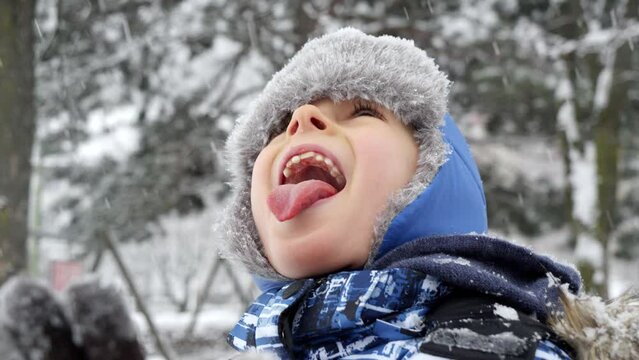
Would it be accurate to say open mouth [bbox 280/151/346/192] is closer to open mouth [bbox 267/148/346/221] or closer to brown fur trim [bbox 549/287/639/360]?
open mouth [bbox 267/148/346/221]

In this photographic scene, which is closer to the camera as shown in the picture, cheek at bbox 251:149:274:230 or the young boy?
the young boy

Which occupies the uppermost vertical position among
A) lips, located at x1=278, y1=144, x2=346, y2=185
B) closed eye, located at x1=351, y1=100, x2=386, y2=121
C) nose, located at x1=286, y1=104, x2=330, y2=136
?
closed eye, located at x1=351, y1=100, x2=386, y2=121

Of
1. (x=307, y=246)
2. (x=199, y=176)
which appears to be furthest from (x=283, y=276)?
(x=199, y=176)

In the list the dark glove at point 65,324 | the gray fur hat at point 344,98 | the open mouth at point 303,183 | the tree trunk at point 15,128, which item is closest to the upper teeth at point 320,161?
the open mouth at point 303,183

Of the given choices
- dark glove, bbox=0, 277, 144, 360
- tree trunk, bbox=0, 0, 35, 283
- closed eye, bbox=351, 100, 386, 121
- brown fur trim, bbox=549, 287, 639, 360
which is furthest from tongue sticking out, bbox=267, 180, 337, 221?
tree trunk, bbox=0, 0, 35, 283

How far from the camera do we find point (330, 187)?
1.31 m

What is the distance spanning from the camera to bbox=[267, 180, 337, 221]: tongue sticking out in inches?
50.3

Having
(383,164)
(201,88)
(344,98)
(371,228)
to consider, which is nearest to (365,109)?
(344,98)

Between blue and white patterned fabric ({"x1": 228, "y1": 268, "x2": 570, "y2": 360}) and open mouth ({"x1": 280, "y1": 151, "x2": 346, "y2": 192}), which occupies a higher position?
open mouth ({"x1": 280, "y1": 151, "x2": 346, "y2": 192})

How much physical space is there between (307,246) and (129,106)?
566 cm

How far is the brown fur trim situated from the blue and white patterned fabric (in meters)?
0.04

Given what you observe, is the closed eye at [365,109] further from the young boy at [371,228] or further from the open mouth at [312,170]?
the open mouth at [312,170]

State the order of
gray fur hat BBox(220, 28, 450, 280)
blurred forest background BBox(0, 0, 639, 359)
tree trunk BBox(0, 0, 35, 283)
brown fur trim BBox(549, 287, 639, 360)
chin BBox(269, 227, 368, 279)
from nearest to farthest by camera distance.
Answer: brown fur trim BBox(549, 287, 639, 360) < chin BBox(269, 227, 368, 279) < gray fur hat BBox(220, 28, 450, 280) < tree trunk BBox(0, 0, 35, 283) < blurred forest background BBox(0, 0, 639, 359)

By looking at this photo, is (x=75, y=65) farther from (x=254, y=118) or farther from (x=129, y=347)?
(x=129, y=347)
